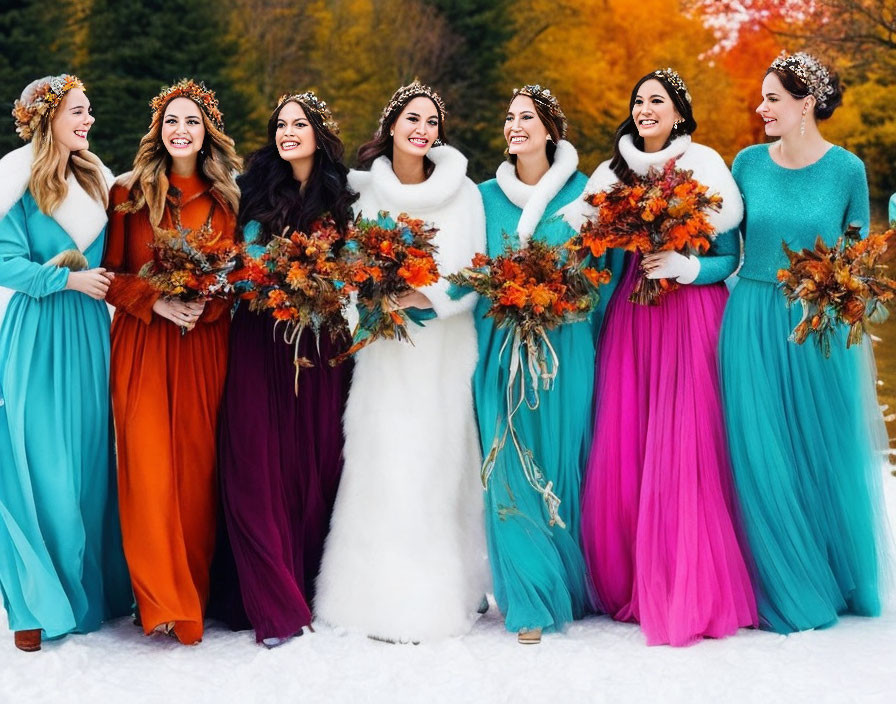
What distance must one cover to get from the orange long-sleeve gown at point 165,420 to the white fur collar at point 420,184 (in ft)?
2.33

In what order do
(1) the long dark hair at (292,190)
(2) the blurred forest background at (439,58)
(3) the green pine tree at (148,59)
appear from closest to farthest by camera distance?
1. (1) the long dark hair at (292,190)
2. (2) the blurred forest background at (439,58)
3. (3) the green pine tree at (148,59)

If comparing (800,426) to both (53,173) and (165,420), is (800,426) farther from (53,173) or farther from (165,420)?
(53,173)

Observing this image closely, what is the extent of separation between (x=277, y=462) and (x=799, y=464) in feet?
8.18

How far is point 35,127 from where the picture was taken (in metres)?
4.86

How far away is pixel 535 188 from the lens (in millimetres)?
5016

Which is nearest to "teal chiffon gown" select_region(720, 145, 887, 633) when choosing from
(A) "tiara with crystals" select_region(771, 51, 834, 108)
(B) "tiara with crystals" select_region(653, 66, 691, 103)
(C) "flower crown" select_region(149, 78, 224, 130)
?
(A) "tiara with crystals" select_region(771, 51, 834, 108)

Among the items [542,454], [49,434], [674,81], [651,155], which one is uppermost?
[674,81]

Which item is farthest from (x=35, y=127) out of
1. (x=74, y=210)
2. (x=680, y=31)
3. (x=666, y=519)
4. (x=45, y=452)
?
(x=680, y=31)

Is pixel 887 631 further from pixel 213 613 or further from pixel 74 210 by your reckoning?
pixel 74 210

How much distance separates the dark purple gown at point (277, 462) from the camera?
477 centimetres

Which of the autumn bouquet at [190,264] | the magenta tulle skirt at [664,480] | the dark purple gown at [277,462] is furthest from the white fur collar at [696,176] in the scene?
the autumn bouquet at [190,264]

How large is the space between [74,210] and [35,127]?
1.55ft

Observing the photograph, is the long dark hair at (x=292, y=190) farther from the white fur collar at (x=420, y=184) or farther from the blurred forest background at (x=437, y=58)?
the blurred forest background at (x=437, y=58)

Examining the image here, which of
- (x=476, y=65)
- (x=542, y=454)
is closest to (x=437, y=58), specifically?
(x=476, y=65)
